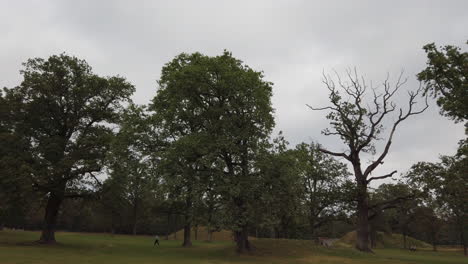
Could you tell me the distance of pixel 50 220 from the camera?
1716 inches

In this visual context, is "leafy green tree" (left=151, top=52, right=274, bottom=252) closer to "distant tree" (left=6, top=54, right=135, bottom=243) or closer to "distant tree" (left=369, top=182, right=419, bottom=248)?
"distant tree" (left=6, top=54, right=135, bottom=243)

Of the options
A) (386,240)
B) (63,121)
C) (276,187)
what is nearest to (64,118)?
(63,121)

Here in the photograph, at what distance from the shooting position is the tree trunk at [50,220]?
4256cm

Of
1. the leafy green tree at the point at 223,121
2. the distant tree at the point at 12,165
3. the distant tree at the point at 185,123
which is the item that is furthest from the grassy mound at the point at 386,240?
the distant tree at the point at 12,165

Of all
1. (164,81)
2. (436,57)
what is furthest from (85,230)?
(436,57)

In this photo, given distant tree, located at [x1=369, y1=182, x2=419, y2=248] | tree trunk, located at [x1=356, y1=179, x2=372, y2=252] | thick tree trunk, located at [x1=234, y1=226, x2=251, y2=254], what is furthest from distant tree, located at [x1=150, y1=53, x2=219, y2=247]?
distant tree, located at [x1=369, y1=182, x2=419, y2=248]

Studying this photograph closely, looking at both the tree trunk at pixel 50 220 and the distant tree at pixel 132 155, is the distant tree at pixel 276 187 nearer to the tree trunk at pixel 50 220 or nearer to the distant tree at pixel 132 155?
the distant tree at pixel 132 155

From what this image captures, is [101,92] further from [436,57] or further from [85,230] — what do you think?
[85,230]

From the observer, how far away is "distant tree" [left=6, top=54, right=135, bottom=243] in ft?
132

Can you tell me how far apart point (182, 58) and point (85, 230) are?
8138 centimetres

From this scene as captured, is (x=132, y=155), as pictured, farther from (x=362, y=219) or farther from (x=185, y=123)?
(x=362, y=219)

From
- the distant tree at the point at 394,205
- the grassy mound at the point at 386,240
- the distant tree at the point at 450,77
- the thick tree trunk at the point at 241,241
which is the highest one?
the distant tree at the point at 450,77

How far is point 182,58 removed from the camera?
40.5m

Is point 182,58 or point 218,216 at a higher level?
point 182,58
